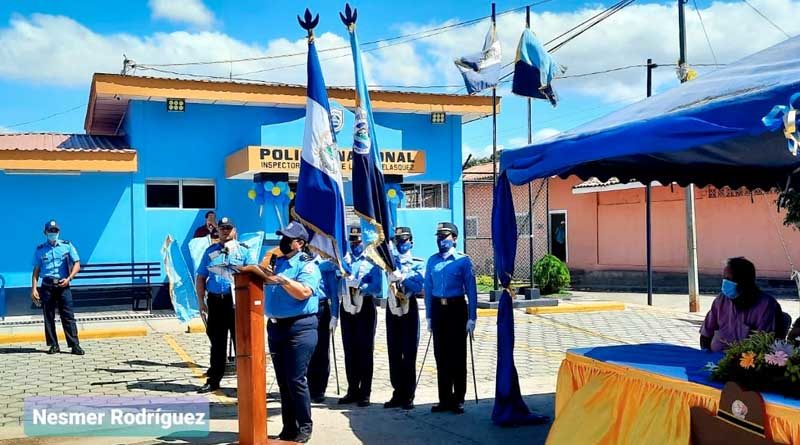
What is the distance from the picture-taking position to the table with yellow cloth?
460 cm

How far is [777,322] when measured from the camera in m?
5.91

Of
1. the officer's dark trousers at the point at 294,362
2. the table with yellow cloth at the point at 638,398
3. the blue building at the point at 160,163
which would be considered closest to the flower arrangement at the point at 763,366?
the table with yellow cloth at the point at 638,398

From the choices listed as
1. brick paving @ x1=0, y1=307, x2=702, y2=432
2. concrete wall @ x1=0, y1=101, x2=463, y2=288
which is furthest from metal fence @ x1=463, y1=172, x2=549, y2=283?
brick paving @ x1=0, y1=307, x2=702, y2=432

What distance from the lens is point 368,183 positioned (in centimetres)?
670

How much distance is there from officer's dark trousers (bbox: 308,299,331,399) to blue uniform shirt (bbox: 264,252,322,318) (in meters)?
1.84

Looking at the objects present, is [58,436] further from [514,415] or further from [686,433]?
[686,433]

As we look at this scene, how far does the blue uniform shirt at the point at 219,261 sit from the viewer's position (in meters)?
8.55

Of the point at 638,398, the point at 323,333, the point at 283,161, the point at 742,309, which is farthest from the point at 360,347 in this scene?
the point at 283,161

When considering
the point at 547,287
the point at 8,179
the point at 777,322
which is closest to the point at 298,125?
the point at 8,179

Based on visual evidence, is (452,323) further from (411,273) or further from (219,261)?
(219,261)

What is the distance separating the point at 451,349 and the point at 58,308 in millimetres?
6375

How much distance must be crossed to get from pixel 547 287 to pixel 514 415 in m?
13.3

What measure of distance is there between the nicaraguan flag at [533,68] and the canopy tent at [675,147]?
1.47 metres

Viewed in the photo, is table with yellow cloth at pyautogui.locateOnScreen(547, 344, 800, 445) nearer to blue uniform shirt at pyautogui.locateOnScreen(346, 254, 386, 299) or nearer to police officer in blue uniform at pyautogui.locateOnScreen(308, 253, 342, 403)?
blue uniform shirt at pyautogui.locateOnScreen(346, 254, 386, 299)
